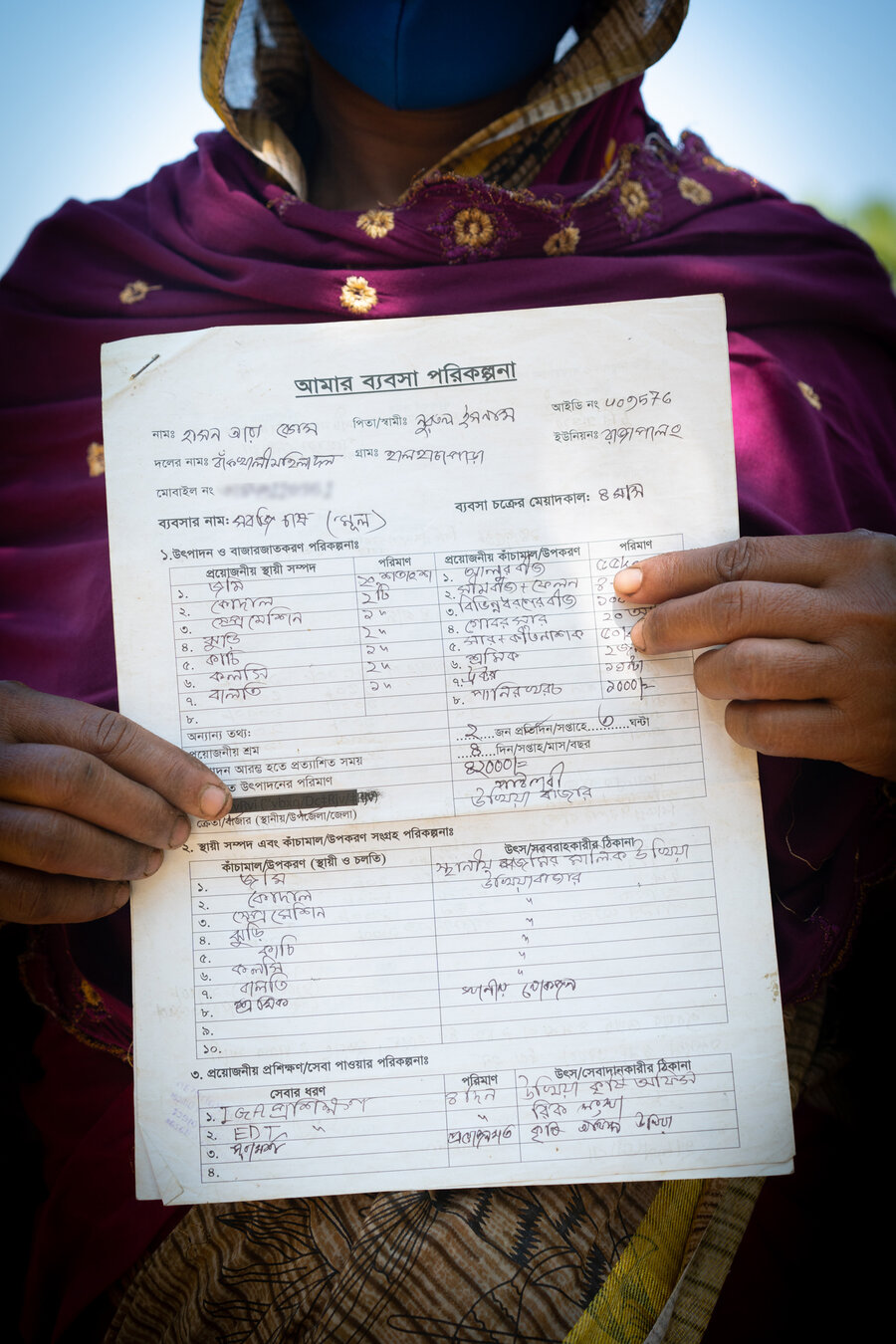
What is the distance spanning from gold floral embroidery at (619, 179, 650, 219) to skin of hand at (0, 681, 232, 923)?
996mm

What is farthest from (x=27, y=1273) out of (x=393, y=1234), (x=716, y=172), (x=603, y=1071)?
(x=716, y=172)

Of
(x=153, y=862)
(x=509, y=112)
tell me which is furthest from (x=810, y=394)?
(x=153, y=862)

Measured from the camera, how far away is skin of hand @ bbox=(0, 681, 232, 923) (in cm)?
91

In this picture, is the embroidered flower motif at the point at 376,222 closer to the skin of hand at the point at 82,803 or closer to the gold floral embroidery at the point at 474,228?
the gold floral embroidery at the point at 474,228

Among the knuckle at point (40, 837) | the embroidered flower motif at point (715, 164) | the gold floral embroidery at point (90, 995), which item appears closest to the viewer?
the knuckle at point (40, 837)

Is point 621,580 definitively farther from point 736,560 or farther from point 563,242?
point 563,242

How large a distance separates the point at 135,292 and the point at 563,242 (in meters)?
0.63

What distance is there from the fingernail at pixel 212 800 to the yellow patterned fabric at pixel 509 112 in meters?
0.93

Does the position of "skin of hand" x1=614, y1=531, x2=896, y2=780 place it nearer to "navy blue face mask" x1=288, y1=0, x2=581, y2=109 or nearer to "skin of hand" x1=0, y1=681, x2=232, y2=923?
"skin of hand" x1=0, y1=681, x2=232, y2=923

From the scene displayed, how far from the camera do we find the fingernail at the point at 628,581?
3.18ft

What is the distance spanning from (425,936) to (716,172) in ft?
4.05

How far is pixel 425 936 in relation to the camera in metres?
0.98

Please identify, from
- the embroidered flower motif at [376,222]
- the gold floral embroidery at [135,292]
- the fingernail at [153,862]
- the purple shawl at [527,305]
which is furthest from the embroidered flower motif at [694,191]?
the fingernail at [153,862]

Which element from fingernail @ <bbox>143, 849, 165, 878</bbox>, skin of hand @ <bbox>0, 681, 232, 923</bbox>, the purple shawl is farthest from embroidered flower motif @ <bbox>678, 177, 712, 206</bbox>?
fingernail @ <bbox>143, 849, 165, 878</bbox>
